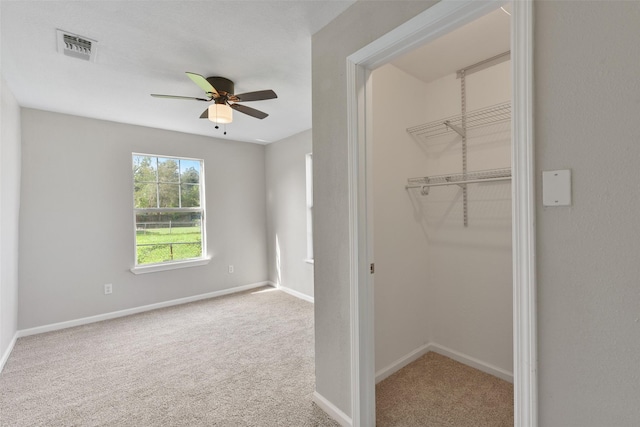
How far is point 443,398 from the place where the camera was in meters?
1.98

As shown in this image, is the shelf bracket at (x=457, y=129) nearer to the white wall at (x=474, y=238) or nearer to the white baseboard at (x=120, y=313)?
the white wall at (x=474, y=238)

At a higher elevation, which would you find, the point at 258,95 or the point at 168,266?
the point at 258,95

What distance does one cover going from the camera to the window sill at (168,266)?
382 centimetres

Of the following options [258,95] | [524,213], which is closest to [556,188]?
[524,213]

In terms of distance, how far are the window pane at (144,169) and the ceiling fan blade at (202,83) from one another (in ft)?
6.86

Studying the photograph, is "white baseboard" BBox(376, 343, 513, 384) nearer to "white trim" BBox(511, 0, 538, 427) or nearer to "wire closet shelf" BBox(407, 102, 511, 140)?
"white trim" BBox(511, 0, 538, 427)

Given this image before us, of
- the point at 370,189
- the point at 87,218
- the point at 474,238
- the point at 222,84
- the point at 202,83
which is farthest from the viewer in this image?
the point at 87,218

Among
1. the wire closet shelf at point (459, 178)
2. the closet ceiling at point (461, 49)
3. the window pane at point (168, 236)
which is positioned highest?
the closet ceiling at point (461, 49)

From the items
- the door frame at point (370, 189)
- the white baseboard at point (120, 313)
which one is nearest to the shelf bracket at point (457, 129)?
the door frame at point (370, 189)

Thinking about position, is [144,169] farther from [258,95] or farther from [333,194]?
[333,194]

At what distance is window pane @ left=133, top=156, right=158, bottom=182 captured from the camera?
12.7ft

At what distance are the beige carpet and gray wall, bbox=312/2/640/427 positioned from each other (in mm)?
1362

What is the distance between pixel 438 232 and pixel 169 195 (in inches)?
141

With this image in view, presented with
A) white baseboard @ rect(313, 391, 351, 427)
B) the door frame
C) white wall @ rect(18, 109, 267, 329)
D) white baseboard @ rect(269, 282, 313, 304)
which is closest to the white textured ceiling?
white wall @ rect(18, 109, 267, 329)
